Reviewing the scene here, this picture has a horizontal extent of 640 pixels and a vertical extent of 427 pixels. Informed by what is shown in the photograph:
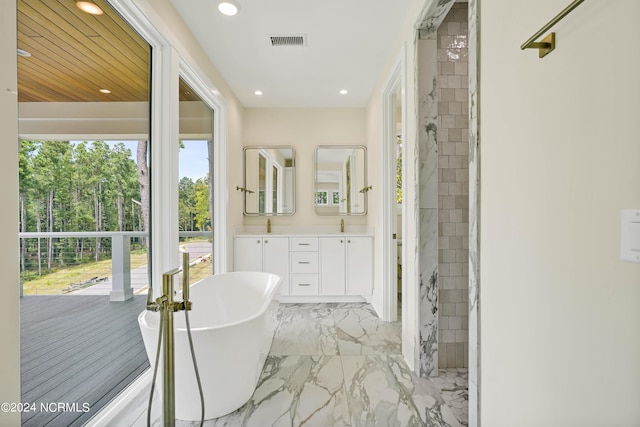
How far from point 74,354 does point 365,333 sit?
2132mm

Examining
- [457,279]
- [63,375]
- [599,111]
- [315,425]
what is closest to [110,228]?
[63,375]

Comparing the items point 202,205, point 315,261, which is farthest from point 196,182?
point 315,261

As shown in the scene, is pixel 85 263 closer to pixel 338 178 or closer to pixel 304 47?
pixel 304 47

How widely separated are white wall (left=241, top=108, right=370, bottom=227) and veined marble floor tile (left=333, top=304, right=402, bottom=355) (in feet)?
4.28

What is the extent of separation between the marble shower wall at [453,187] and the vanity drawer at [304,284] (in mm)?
1772

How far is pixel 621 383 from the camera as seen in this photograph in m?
0.64

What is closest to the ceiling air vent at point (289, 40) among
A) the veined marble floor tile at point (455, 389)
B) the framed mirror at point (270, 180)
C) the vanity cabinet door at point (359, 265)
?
the framed mirror at point (270, 180)

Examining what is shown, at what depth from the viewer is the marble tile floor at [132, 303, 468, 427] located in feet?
5.21

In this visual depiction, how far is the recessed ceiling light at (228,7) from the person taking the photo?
6.61ft

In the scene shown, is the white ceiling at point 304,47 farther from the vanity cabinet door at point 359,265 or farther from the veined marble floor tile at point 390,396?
the veined marble floor tile at point 390,396

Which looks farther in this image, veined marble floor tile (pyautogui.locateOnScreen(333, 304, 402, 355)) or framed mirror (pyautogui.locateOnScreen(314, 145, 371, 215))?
framed mirror (pyautogui.locateOnScreen(314, 145, 371, 215))

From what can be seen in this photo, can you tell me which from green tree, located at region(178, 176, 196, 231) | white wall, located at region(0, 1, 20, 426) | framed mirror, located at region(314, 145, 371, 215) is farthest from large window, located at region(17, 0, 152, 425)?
framed mirror, located at region(314, 145, 371, 215)

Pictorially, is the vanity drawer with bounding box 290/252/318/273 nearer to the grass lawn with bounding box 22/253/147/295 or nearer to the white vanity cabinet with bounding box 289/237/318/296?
the white vanity cabinet with bounding box 289/237/318/296

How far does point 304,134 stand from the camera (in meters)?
4.09
